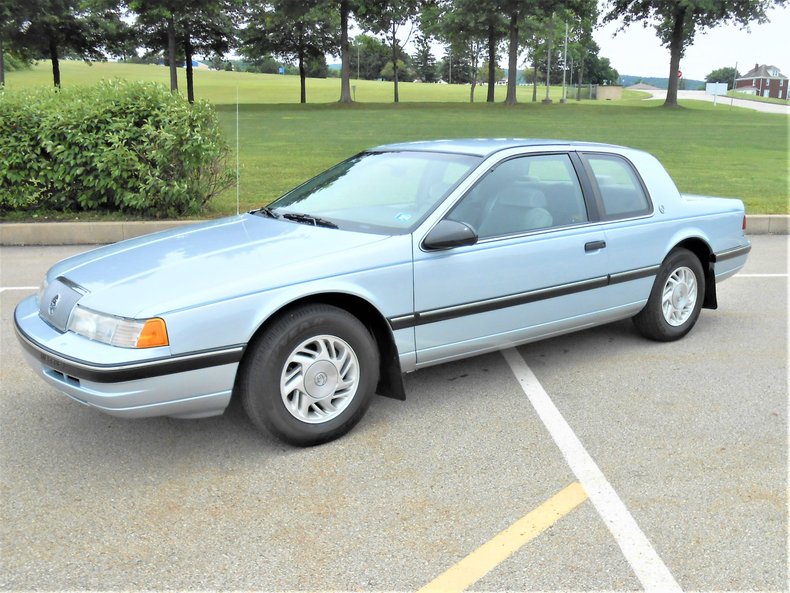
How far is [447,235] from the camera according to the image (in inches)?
155

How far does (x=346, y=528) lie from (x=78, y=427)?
5.79ft

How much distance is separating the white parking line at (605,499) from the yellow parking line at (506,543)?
97 millimetres

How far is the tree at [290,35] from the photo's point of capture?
50.1 m


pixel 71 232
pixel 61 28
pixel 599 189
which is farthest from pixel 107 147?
pixel 61 28

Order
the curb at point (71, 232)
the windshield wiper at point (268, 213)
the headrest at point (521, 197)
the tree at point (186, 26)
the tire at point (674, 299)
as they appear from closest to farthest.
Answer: the headrest at point (521, 197), the windshield wiper at point (268, 213), the tire at point (674, 299), the curb at point (71, 232), the tree at point (186, 26)

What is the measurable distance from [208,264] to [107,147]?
6.41 meters

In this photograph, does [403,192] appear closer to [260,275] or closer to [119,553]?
[260,275]

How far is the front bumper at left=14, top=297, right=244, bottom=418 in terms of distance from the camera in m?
3.17

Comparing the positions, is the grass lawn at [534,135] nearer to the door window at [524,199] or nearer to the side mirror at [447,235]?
the door window at [524,199]

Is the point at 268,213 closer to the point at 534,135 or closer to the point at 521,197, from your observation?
the point at 521,197

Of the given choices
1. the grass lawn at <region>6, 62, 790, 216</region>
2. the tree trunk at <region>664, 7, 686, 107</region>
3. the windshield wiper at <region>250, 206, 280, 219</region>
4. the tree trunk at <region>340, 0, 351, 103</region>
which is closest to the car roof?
the windshield wiper at <region>250, 206, 280, 219</region>

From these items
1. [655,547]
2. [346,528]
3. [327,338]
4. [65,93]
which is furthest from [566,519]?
[65,93]

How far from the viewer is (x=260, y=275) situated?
3490mm

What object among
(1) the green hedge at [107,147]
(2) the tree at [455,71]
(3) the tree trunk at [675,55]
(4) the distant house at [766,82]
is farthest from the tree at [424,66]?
(1) the green hedge at [107,147]
